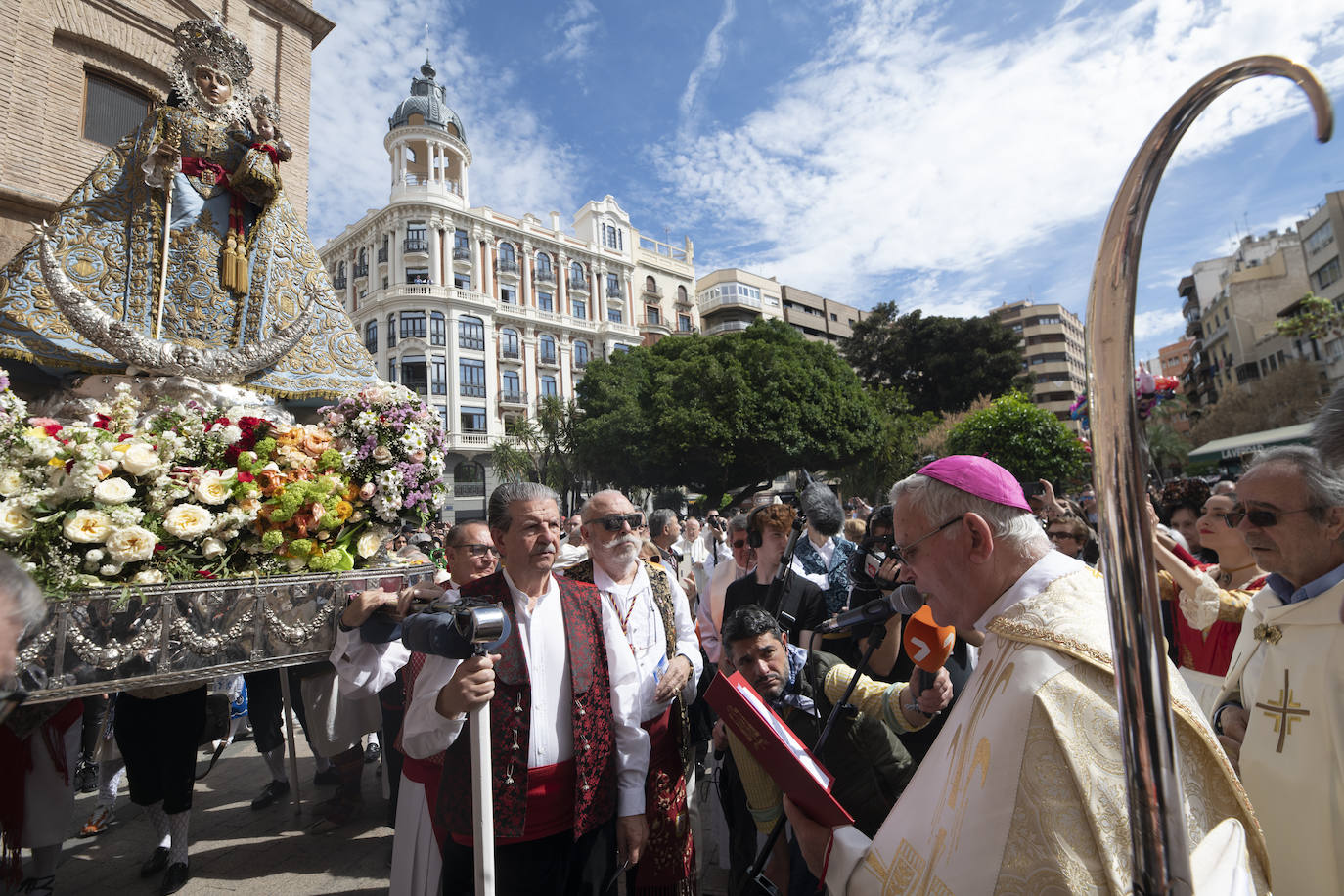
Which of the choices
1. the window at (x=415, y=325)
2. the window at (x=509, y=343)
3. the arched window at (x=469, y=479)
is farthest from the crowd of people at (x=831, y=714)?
the window at (x=509, y=343)

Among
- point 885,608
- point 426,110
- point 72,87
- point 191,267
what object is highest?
point 426,110

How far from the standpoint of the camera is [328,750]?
15.0 feet

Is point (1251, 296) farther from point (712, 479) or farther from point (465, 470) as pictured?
point (465, 470)

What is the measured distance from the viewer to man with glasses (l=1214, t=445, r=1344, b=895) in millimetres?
1936

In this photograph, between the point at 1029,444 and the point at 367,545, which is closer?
the point at 367,545

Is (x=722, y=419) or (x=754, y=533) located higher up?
(x=722, y=419)

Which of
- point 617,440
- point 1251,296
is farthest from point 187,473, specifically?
point 1251,296

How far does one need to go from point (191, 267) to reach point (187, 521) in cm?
269

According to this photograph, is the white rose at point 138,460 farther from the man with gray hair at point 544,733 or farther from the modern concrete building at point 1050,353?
the modern concrete building at point 1050,353

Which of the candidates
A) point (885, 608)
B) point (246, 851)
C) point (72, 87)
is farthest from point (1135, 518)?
point (72, 87)

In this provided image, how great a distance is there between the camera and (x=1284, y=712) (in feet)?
6.94

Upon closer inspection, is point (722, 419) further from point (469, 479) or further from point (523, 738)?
point (523, 738)

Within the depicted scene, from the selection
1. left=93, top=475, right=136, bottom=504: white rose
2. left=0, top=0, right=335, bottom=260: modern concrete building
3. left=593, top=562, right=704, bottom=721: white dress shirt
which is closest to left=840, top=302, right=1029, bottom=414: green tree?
left=0, top=0, right=335, bottom=260: modern concrete building

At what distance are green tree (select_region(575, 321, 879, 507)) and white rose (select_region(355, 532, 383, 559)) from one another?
25309 mm
